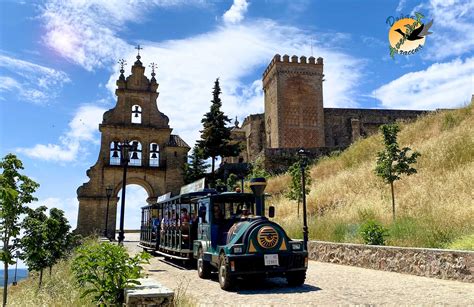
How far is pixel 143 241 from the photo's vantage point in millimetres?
21125

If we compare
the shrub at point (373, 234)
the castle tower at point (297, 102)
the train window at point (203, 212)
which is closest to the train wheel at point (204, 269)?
the train window at point (203, 212)

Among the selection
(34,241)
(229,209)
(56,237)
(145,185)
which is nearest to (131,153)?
(145,185)

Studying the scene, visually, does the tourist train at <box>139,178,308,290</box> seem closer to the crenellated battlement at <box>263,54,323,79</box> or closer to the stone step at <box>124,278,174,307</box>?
the stone step at <box>124,278,174,307</box>

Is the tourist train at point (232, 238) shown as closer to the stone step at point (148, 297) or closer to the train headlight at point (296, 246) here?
the train headlight at point (296, 246)

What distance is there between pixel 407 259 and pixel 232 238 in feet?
15.5

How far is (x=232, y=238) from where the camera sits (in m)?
9.49

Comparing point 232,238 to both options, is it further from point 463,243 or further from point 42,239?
point 42,239

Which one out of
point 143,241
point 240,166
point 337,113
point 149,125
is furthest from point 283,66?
point 143,241

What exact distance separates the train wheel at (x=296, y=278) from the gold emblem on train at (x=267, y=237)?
0.91 meters

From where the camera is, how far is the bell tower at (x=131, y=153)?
34.4 m

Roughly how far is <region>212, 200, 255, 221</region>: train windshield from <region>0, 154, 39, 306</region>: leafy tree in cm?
601

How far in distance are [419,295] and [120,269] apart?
216 inches

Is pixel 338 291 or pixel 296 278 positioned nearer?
pixel 338 291

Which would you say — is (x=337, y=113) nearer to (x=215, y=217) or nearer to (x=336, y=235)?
(x=336, y=235)
